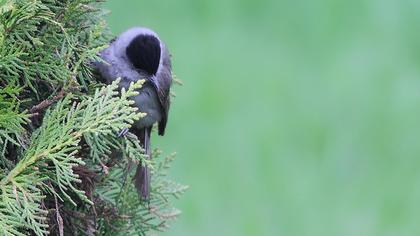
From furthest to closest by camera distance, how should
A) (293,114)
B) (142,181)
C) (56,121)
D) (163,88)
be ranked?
1. (293,114)
2. (163,88)
3. (142,181)
4. (56,121)

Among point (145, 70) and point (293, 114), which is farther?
point (293, 114)

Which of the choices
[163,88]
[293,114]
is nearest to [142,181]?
[163,88]

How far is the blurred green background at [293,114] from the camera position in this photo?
6.37 metres

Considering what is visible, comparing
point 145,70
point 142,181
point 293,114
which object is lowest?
point 293,114

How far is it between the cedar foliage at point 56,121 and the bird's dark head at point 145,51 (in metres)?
0.50

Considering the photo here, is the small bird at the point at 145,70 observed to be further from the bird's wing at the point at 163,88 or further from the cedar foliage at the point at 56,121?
the cedar foliage at the point at 56,121

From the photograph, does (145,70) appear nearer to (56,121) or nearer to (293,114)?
(56,121)

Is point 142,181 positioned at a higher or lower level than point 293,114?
higher

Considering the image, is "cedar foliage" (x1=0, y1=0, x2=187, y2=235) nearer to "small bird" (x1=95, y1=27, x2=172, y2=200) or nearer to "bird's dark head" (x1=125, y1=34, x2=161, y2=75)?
"small bird" (x1=95, y1=27, x2=172, y2=200)

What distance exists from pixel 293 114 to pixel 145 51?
412 centimetres

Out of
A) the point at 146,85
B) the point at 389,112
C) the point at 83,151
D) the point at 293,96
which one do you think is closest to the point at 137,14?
the point at 293,96

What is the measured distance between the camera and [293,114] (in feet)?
24.2

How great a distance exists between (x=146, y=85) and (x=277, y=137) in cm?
367

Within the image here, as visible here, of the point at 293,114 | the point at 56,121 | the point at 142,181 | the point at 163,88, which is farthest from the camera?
the point at 293,114
